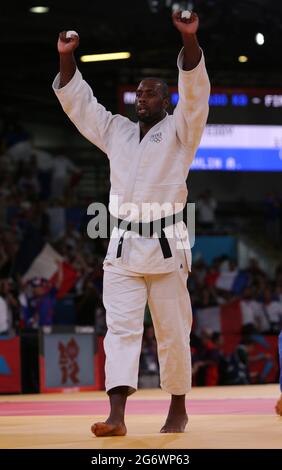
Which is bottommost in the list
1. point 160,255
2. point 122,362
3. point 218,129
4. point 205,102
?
point 122,362

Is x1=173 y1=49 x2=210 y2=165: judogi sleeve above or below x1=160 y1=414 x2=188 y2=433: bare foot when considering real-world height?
above

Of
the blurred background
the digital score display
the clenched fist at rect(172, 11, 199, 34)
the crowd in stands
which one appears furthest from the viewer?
the digital score display

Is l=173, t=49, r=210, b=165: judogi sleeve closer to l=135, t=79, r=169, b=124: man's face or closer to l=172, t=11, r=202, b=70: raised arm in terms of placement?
l=172, t=11, r=202, b=70: raised arm

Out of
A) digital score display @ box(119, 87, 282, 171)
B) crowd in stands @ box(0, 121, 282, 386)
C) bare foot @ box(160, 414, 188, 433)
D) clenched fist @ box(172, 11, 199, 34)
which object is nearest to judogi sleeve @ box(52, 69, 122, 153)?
clenched fist @ box(172, 11, 199, 34)

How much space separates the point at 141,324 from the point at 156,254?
395 millimetres

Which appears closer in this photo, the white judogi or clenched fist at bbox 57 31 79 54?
the white judogi

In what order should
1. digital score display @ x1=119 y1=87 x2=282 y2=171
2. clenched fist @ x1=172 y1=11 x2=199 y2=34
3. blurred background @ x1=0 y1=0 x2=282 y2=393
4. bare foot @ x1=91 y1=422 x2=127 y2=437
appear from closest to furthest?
bare foot @ x1=91 y1=422 x2=127 y2=437 < clenched fist @ x1=172 y1=11 x2=199 y2=34 < blurred background @ x1=0 y1=0 x2=282 y2=393 < digital score display @ x1=119 y1=87 x2=282 y2=171

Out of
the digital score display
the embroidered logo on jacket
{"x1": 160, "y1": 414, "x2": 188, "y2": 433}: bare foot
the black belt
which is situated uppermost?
the digital score display

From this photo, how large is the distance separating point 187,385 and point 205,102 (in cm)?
161

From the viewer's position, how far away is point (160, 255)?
569 cm

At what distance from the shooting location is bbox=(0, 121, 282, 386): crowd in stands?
14.5 m

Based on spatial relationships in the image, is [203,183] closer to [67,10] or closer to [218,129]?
[218,129]

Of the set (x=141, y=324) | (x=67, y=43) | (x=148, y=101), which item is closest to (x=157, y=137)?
(x=148, y=101)
